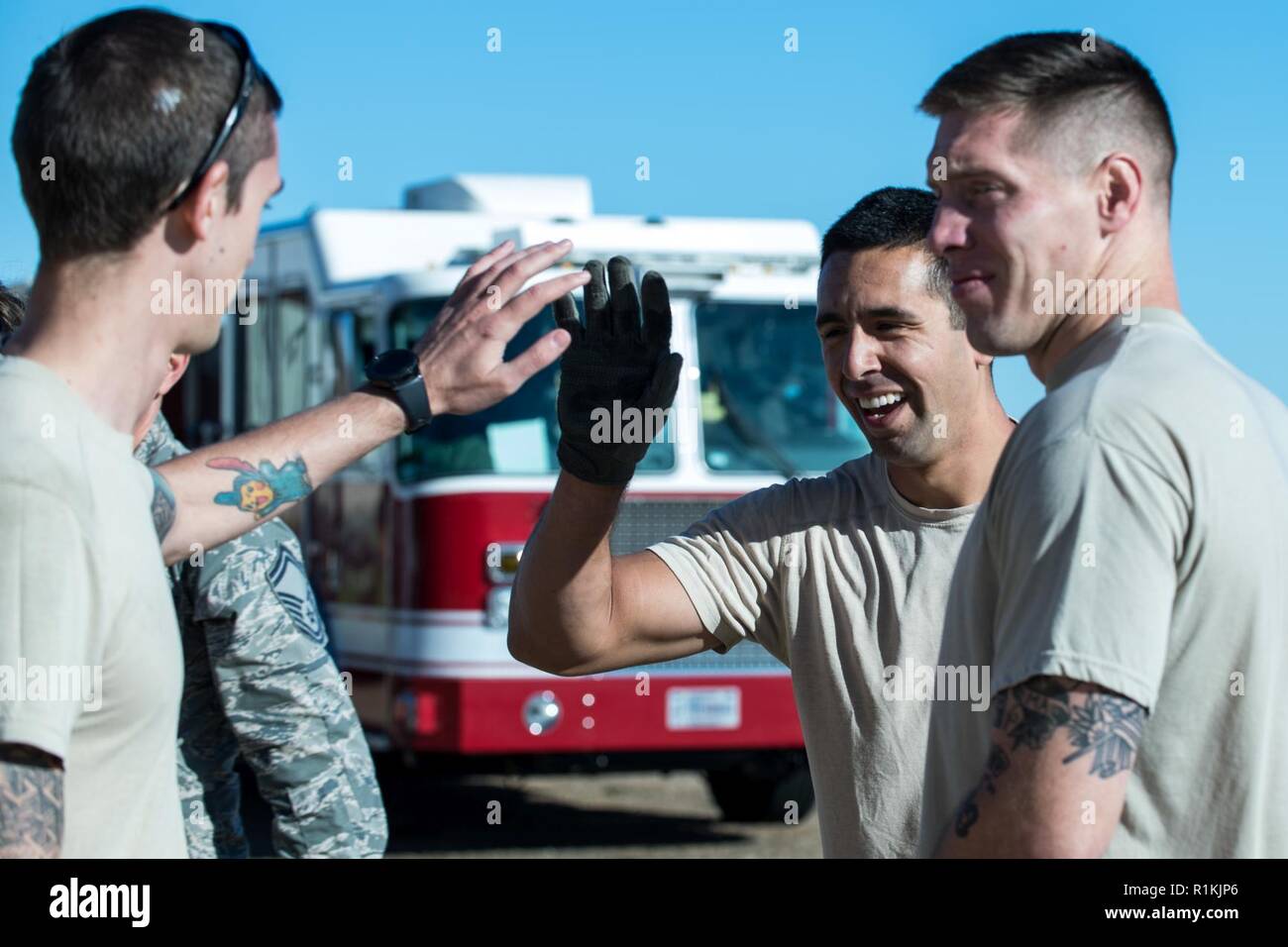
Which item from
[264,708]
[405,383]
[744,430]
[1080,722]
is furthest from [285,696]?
[744,430]

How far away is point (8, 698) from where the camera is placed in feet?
6.02

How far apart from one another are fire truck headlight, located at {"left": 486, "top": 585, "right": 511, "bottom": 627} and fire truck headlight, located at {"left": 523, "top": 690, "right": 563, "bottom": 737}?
443mm

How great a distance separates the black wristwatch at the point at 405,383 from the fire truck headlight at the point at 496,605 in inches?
237

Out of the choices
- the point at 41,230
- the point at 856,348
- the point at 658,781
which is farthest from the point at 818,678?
the point at 658,781

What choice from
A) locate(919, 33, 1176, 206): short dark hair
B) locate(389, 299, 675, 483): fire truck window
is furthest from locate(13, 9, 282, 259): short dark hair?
locate(389, 299, 675, 483): fire truck window

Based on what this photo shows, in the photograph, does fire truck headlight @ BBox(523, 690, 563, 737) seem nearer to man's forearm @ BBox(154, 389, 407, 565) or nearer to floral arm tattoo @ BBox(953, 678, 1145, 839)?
man's forearm @ BBox(154, 389, 407, 565)

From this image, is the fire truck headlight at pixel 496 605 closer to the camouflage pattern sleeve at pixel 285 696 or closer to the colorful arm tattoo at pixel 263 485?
the camouflage pattern sleeve at pixel 285 696

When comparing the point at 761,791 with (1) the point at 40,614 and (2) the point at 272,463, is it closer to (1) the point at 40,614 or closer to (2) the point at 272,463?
(2) the point at 272,463

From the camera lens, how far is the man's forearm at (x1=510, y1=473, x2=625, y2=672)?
3.31m

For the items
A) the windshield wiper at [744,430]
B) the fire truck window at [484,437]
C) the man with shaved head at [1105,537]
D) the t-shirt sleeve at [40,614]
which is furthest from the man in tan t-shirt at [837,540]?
the windshield wiper at [744,430]

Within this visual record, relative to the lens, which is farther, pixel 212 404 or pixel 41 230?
pixel 212 404
